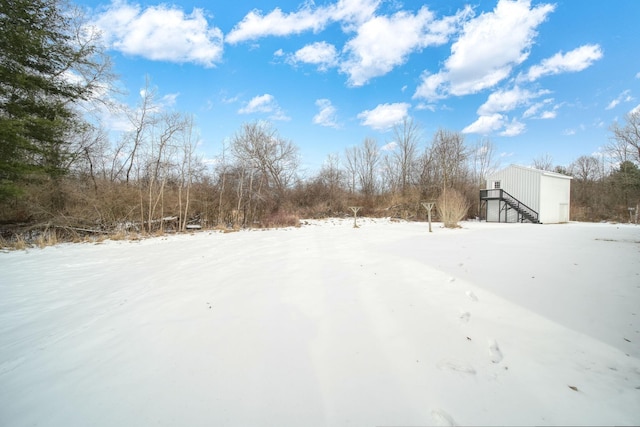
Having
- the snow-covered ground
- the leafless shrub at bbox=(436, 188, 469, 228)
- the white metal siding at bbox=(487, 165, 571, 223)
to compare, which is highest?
the white metal siding at bbox=(487, 165, 571, 223)

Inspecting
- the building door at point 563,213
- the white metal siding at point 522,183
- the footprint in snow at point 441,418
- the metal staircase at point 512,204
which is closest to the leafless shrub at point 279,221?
the footprint in snow at point 441,418

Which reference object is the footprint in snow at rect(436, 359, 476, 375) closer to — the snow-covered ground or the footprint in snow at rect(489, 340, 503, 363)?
the snow-covered ground

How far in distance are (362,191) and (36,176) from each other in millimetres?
26024

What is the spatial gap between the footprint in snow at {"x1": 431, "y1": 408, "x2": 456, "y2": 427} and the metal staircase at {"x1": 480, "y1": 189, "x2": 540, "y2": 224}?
22335mm

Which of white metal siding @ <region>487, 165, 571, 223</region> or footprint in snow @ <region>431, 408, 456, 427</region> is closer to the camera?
footprint in snow @ <region>431, 408, 456, 427</region>

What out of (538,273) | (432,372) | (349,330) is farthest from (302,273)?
(538,273)

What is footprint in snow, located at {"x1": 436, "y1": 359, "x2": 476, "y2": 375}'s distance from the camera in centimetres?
183

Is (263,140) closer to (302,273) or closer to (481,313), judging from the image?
(302,273)

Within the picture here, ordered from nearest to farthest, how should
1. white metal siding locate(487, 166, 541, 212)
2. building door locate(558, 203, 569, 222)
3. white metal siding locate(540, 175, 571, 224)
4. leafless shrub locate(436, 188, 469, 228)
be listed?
leafless shrub locate(436, 188, 469, 228) → white metal siding locate(540, 175, 571, 224) → white metal siding locate(487, 166, 541, 212) → building door locate(558, 203, 569, 222)

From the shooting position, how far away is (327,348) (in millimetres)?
2178

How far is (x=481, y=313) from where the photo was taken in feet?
9.02

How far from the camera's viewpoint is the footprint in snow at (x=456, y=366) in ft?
6.00

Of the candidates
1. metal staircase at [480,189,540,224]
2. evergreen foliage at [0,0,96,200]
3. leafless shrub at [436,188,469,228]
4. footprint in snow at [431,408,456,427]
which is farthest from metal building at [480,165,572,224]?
evergreen foliage at [0,0,96,200]

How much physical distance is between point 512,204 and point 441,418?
75.3ft
